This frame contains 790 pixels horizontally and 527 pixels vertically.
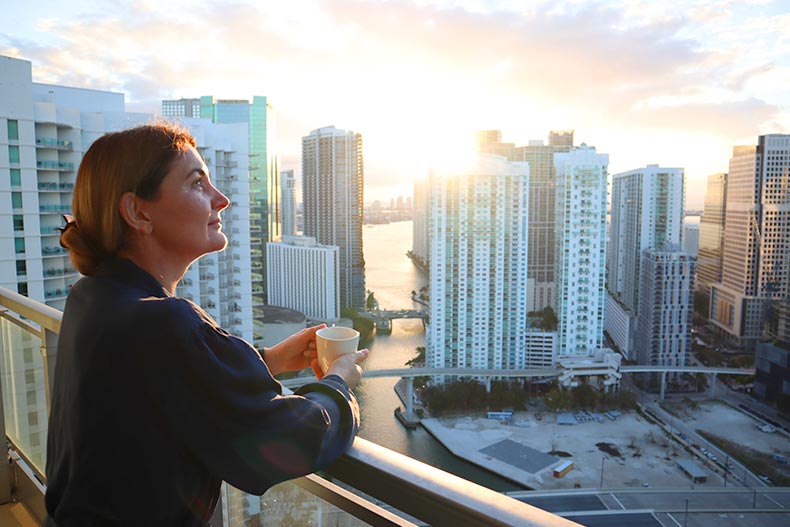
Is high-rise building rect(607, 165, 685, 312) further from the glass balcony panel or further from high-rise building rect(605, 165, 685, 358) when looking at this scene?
the glass balcony panel

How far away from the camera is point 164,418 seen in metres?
0.32

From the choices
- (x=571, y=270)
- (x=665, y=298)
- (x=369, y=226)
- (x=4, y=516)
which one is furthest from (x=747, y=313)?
(x=4, y=516)

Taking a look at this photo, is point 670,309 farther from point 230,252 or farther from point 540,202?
point 230,252

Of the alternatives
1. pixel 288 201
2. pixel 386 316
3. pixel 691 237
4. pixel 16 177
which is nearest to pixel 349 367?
pixel 16 177

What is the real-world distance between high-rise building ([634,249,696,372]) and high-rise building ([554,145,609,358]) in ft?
4.33

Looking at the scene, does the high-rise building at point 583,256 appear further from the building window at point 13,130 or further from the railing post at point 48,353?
the railing post at point 48,353

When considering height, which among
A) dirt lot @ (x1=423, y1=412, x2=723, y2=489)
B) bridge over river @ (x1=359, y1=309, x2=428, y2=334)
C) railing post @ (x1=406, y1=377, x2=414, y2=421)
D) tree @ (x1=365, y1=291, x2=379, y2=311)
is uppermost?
tree @ (x1=365, y1=291, x2=379, y2=311)

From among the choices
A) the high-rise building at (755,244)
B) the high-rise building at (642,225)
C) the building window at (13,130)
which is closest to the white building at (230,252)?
the building window at (13,130)

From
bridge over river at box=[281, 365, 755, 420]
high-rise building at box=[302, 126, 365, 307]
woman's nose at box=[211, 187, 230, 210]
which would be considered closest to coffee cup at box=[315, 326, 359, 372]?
woman's nose at box=[211, 187, 230, 210]

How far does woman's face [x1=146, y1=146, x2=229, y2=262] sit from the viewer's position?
0.38 metres

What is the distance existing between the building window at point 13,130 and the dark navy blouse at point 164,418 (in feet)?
15.8

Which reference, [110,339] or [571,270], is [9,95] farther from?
[571,270]

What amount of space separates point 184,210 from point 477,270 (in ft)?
33.3

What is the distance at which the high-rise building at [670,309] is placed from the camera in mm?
11531
